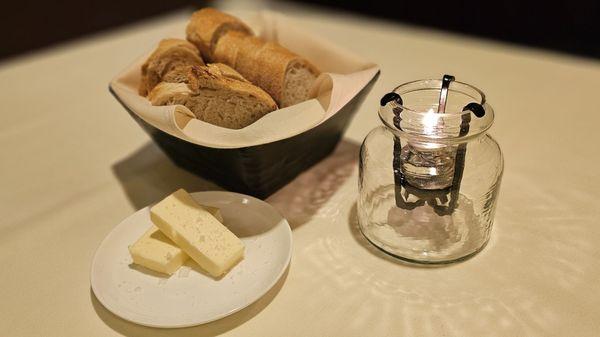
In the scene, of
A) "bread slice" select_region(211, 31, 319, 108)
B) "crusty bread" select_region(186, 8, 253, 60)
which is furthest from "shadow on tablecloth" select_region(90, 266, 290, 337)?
"crusty bread" select_region(186, 8, 253, 60)

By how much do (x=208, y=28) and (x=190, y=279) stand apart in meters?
0.43

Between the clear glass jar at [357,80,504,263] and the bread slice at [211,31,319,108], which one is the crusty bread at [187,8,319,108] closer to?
the bread slice at [211,31,319,108]

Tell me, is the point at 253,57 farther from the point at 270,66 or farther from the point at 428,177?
the point at 428,177

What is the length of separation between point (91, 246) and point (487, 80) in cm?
83

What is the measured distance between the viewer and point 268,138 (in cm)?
67

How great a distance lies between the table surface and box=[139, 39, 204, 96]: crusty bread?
140 millimetres

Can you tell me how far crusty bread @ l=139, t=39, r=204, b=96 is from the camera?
81cm

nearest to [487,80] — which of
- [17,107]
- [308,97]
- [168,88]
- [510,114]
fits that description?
[510,114]

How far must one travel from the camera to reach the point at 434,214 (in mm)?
691

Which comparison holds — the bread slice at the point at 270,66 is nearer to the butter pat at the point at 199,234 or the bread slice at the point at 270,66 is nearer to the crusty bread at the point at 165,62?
the crusty bread at the point at 165,62

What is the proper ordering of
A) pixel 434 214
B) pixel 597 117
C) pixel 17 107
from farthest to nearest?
pixel 17 107
pixel 597 117
pixel 434 214

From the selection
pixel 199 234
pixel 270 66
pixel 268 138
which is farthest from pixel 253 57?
pixel 199 234

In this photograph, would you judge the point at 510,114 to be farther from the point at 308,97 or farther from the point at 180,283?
→ the point at 180,283

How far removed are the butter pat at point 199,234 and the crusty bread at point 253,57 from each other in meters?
0.23
